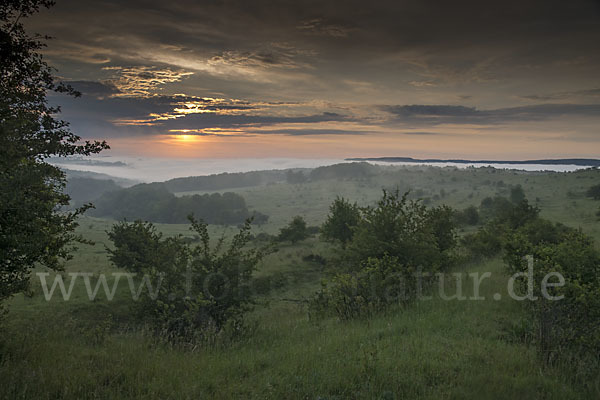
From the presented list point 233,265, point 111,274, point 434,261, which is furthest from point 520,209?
point 111,274

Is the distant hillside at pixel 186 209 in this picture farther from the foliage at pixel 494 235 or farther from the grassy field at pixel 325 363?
the grassy field at pixel 325 363

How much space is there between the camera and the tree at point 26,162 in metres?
6.41

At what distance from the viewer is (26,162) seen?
7746mm

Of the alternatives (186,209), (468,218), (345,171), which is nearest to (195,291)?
(468,218)

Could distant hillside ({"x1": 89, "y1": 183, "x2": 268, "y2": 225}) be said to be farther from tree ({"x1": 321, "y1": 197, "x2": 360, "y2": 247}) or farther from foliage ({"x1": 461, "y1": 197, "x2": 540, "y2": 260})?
foliage ({"x1": 461, "y1": 197, "x2": 540, "y2": 260})

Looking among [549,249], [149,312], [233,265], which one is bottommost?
[149,312]

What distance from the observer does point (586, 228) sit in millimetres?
32562

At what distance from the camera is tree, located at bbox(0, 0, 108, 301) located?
21.0ft

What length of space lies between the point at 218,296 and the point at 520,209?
30021mm

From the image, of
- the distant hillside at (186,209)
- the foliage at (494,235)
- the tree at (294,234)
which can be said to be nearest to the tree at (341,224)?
the foliage at (494,235)

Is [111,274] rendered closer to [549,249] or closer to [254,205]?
[549,249]

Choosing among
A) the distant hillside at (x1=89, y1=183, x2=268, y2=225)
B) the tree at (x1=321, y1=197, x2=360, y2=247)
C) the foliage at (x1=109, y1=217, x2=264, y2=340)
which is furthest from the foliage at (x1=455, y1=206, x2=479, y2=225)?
the distant hillside at (x1=89, y1=183, x2=268, y2=225)

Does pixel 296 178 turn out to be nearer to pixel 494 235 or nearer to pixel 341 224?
pixel 341 224

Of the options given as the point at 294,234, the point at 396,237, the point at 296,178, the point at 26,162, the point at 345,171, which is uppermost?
the point at 345,171
